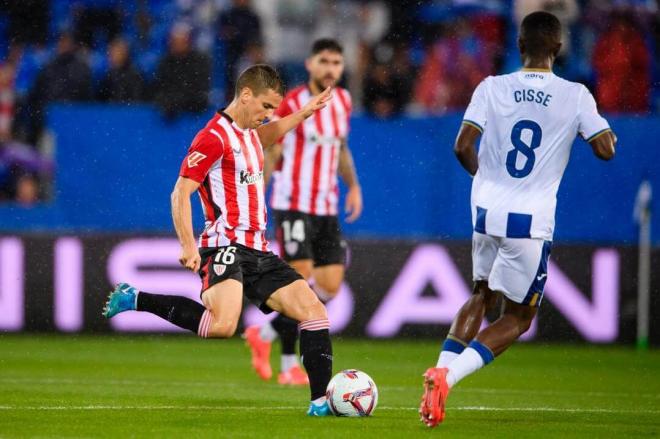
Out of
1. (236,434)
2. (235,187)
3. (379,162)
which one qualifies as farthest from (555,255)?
(236,434)

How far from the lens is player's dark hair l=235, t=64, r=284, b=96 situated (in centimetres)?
673

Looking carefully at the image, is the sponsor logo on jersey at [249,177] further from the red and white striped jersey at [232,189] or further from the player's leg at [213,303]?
the player's leg at [213,303]

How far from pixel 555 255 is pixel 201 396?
4.75 metres

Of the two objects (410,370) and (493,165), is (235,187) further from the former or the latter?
(410,370)

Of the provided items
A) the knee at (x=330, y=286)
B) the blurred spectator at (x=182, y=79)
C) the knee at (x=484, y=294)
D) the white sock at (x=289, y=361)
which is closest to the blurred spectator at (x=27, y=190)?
the blurred spectator at (x=182, y=79)

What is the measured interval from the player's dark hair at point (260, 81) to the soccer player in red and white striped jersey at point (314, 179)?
2362 mm

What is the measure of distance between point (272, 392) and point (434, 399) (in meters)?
2.16

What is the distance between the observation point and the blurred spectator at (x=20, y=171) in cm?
1252

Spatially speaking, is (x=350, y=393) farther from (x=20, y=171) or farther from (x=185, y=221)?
(x=20, y=171)

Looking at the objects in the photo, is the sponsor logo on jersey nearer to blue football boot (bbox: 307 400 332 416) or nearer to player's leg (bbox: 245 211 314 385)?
blue football boot (bbox: 307 400 332 416)

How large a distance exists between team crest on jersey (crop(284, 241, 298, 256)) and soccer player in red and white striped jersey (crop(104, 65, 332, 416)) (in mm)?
2229

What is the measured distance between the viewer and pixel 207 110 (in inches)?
476

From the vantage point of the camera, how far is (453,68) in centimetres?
1285

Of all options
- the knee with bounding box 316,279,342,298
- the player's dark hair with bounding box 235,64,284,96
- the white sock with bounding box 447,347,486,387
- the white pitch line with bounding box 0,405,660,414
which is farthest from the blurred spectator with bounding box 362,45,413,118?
the white sock with bounding box 447,347,486,387
